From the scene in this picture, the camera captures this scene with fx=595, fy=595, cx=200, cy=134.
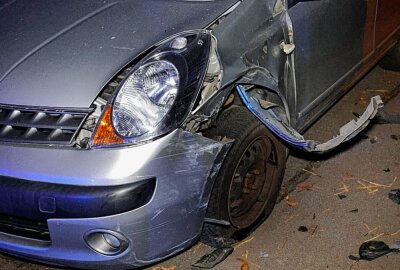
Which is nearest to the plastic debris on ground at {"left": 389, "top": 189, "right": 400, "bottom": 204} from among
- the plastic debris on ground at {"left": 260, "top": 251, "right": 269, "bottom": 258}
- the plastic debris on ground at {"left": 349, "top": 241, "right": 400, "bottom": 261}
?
the plastic debris on ground at {"left": 349, "top": 241, "right": 400, "bottom": 261}

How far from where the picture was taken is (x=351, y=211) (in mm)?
3678

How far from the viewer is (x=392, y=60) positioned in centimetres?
527

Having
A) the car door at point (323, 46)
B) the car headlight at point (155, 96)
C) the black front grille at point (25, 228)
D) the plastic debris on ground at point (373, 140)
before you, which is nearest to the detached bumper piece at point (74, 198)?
the black front grille at point (25, 228)

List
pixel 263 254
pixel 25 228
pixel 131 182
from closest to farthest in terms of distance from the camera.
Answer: pixel 131 182 < pixel 25 228 < pixel 263 254

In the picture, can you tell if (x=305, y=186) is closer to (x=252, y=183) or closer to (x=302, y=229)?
(x=302, y=229)

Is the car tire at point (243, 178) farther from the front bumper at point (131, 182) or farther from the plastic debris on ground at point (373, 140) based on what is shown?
the plastic debris on ground at point (373, 140)

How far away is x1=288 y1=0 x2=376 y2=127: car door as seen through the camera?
336 centimetres

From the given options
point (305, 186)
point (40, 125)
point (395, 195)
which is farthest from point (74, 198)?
point (395, 195)

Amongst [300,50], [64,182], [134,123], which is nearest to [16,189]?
[64,182]

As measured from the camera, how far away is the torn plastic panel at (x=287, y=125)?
3070 millimetres

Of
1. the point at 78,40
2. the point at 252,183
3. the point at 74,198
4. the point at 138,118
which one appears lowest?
the point at 252,183

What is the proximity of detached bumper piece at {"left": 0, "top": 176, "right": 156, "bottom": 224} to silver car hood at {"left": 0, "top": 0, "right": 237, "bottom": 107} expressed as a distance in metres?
0.38

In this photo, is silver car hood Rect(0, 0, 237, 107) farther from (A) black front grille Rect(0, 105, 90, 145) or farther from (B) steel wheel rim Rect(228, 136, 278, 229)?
(B) steel wheel rim Rect(228, 136, 278, 229)

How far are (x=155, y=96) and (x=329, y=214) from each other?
1.55 meters
